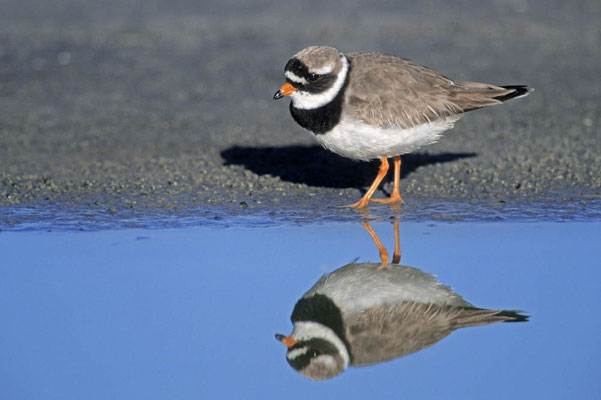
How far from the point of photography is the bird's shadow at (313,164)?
22.7 feet

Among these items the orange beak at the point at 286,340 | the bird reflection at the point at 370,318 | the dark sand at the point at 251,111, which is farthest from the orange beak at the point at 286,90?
the orange beak at the point at 286,340

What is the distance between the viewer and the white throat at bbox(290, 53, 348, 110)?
5.73 metres

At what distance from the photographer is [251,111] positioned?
30.0 ft

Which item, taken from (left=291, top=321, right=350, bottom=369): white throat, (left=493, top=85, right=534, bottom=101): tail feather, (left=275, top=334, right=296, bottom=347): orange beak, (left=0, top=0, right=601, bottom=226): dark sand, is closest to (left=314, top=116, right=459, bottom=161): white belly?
(left=0, top=0, right=601, bottom=226): dark sand

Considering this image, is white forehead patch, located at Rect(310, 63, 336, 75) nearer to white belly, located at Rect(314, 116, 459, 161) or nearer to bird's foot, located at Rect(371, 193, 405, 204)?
white belly, located at Rect(314, 116, 459, 161)

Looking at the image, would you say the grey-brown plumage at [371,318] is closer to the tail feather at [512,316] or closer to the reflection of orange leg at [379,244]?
the tail feather at [512,316]

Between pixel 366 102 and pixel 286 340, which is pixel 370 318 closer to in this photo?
pixel 286 340

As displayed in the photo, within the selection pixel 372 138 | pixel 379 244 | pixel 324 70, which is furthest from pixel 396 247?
pixel 324 70

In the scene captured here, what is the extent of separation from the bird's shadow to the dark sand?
1.0 inches

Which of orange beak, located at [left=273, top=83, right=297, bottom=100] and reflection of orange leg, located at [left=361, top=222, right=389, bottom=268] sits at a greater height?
orange beak, located at [left=273, top=83, right=297, bottom=100]

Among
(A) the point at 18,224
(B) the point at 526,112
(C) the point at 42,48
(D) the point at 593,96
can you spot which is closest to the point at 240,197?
(A) the point at 18,224

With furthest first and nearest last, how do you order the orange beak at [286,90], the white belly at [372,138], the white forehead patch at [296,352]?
the orange beak at [286,90], the white belly at [372,138], the white forehead patch at [296,352]

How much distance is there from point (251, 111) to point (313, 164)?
6.77 feet

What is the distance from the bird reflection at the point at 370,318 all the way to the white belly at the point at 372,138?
1.18 m
